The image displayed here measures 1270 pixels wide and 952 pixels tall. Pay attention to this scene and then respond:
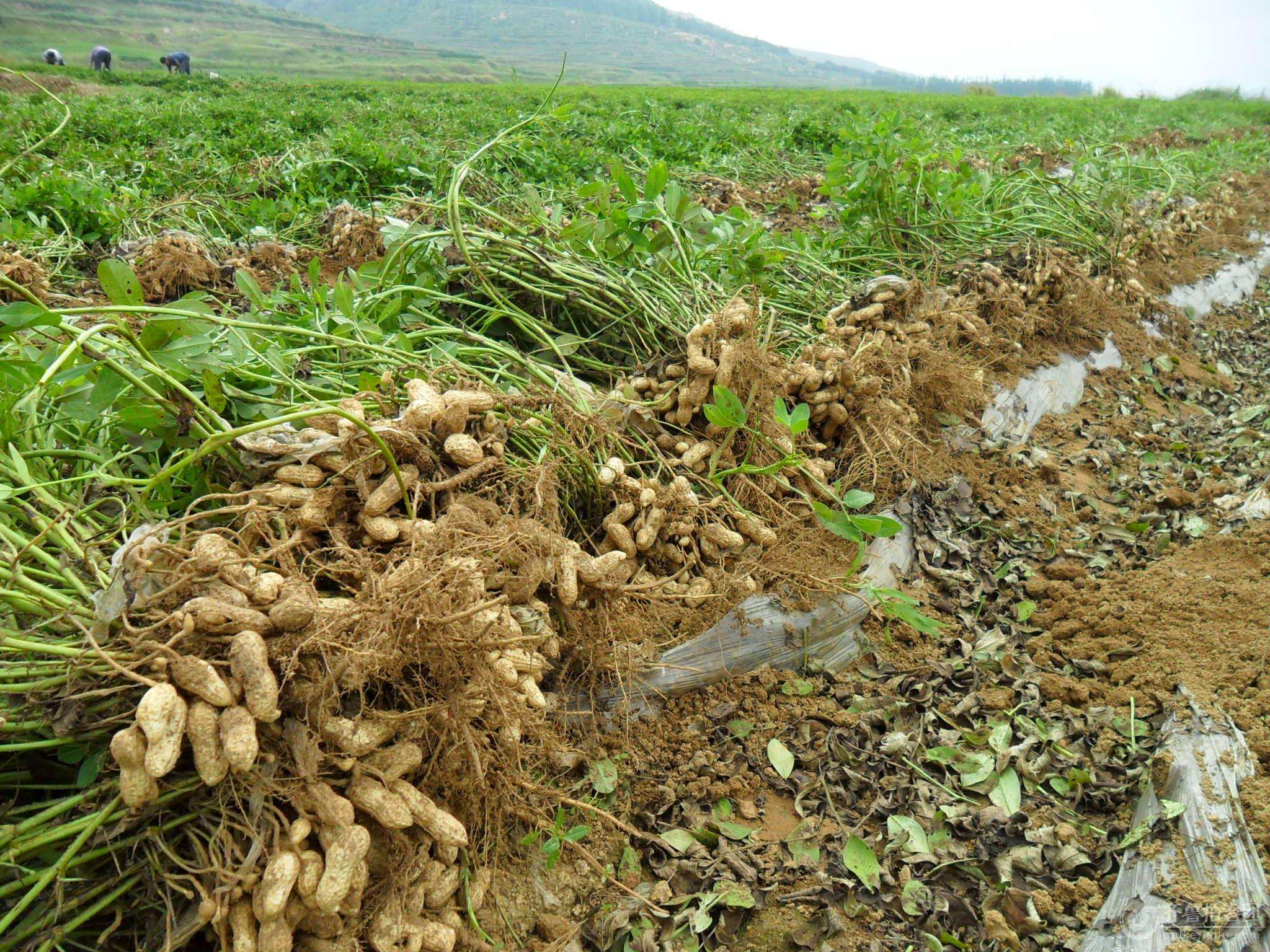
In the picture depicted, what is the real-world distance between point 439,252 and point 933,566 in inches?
92.0

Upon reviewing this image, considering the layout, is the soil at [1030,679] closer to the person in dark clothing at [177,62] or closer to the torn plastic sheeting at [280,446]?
the torn plastic sheeting at [280,446]

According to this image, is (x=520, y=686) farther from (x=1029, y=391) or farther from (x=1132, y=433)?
(x=1132, y=433)

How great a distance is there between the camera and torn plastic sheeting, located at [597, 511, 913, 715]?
2260 millimetres

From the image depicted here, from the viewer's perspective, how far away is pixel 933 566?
9.85ft

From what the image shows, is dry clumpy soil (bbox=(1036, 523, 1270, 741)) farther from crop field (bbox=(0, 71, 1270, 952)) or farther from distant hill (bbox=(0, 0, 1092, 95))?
distant hill (bbox=(0, 0, 1092, 95))

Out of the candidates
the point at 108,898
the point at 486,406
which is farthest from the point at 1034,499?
the point at 108,898

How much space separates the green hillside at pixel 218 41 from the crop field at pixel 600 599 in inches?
1073

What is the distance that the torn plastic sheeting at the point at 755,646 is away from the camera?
2.26 metres

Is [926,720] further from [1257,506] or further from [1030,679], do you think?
[1257,506]

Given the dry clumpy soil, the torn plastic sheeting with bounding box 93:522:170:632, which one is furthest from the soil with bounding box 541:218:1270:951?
the torn plastic sheeting with bounding box 93:522:170:632

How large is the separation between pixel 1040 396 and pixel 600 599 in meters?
3.23

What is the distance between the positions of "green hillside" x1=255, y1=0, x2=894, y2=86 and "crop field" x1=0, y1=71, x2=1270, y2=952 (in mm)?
105392

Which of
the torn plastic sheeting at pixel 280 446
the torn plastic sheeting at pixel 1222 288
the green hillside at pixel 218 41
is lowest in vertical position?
the torn plastic sheeting at pixel 280 446

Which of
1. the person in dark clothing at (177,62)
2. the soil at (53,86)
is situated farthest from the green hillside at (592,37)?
the soil at (53,86)
